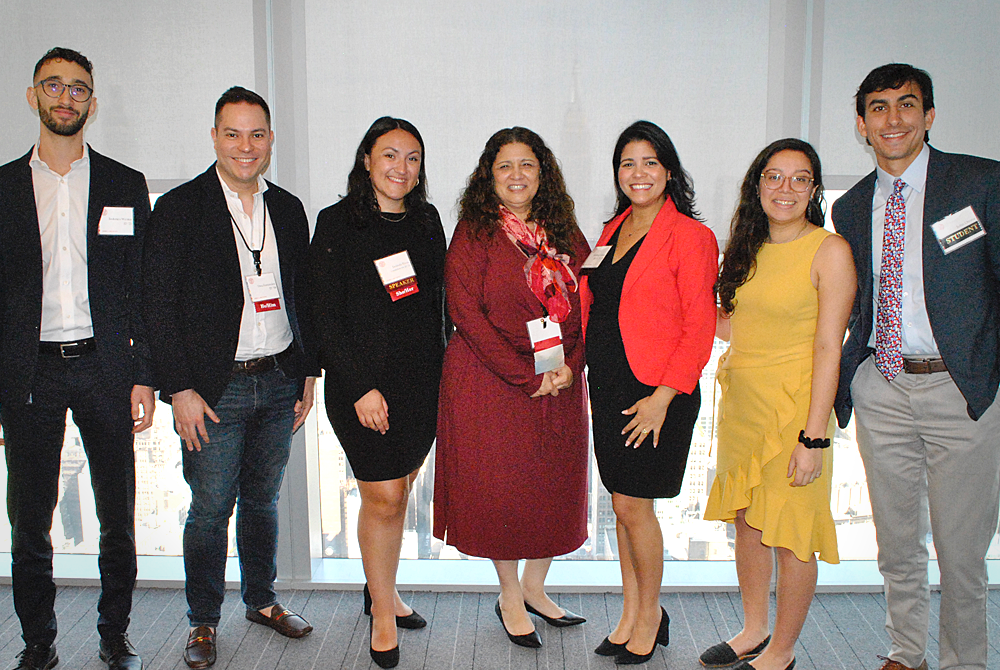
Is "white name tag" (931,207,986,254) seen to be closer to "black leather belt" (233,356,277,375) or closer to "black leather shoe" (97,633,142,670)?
"black leather belt" (233,356,277,375)

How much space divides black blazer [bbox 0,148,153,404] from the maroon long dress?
1.09m

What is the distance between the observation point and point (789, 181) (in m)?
2.24

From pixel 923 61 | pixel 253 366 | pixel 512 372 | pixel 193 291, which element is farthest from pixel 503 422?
pixel 923 61

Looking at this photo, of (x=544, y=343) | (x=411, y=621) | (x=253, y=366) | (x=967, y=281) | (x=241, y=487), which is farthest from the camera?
(x=411, y=621)

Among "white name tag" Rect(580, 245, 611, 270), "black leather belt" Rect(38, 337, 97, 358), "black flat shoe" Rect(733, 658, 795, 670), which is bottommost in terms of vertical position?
"black flat shoe" Rect(733, 658, 795, 670)

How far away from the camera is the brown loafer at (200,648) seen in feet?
8.44

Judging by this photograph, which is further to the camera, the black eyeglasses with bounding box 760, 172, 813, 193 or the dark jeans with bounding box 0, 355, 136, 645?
the dark jeans with bounding box 0, 355, 136, 645

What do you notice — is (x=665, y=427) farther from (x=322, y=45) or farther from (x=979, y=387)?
(x=322, y=45)

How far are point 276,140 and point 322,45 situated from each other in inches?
17.5

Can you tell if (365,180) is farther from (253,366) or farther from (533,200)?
(253,366)

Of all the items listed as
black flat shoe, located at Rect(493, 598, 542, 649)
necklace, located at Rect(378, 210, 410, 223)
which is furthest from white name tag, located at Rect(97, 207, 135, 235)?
black flat shoe, located at Rect(493, 598, 542, 649)

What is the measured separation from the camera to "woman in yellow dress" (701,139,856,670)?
2.23 metres

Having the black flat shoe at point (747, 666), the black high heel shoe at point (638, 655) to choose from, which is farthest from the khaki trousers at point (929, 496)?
the black high heel shoe at point (638, 655)

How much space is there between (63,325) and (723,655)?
2575mm
